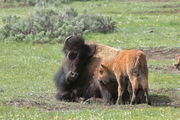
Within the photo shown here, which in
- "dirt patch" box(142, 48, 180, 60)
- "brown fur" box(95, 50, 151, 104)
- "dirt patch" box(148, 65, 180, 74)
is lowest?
"dirt patch" box(142, 48, 180, 60)

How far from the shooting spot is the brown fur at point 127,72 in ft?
40.7

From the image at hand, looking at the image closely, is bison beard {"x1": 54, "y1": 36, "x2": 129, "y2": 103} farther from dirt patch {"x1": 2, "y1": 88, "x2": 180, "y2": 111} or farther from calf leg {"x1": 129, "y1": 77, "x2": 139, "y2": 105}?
calf leg {"x1": 129, "y1": 77, "x2": 139, "y2": 105}

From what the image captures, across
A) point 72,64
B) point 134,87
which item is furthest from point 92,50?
point 134,87

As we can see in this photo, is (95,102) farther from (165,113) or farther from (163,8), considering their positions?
(163,8)

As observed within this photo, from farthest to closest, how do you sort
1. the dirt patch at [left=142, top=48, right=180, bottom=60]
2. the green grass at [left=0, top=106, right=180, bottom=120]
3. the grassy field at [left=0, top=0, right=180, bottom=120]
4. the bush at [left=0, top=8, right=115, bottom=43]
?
the bush at [left=0, top=8, right=115, bottom=43] < the dirt patch at [left=142, top=48, right=180, bottom=60] < the grassy field at [left=0, top=0, right=180, bottom=120] < the green grass at [left=0, top=106, right=180, bottom=120]

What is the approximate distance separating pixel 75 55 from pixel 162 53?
9683 mm

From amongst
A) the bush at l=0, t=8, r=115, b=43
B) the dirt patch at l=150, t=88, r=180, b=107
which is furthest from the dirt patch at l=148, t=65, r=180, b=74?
the bush at l=0, t=8, r=115, b=43

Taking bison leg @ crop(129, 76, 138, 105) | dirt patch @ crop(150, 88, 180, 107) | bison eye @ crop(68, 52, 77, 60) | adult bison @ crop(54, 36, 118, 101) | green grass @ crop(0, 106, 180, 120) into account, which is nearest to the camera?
green grass @ crop(0, 106, 180, 120)

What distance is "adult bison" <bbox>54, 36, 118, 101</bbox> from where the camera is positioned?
46.2 feet

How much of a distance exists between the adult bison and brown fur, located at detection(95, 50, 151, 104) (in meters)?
0.52

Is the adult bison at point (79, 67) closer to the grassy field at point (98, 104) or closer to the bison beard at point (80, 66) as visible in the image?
the bison beard at point (80, 66)

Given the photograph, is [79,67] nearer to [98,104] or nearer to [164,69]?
[98,104]

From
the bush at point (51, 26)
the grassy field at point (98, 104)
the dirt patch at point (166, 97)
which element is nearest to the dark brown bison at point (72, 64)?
the grassy field at point (98, 104)

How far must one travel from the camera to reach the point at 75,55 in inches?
561
